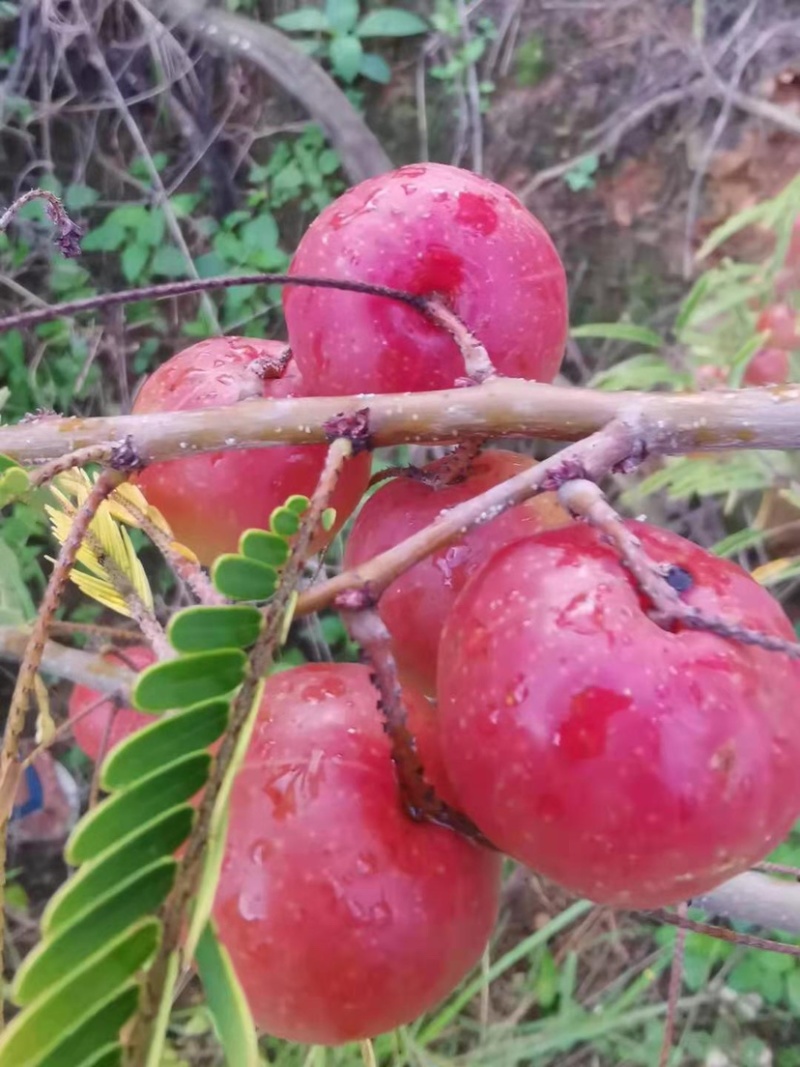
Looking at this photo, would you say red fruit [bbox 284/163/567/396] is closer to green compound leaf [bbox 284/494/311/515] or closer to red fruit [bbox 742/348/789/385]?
green compound leaf [bbox 284/494/311/515]

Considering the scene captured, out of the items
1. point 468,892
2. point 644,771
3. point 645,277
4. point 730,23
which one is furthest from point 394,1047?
point 730,23

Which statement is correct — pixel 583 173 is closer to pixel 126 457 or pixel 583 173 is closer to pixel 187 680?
pixel 126 457

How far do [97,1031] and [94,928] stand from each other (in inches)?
1.5

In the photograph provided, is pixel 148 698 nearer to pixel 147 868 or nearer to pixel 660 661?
pixel 147 868

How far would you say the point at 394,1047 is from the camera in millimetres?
1462

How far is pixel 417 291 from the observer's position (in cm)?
71

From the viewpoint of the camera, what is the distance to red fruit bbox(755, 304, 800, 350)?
167cm

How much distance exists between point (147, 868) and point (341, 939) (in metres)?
0.22

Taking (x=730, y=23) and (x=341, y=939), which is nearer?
(x=341, y=939)

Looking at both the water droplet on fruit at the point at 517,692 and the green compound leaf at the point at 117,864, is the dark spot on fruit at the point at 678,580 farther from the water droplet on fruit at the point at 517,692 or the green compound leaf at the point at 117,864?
the green compound leaf at the point at 117,864

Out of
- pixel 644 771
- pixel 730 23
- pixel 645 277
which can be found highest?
pixel 730 23

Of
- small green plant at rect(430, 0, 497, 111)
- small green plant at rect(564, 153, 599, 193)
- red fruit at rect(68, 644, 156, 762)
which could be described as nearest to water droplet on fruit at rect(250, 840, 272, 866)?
red fruit at rect(68, 644, 156, 762)

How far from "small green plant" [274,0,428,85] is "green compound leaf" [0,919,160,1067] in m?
2.39

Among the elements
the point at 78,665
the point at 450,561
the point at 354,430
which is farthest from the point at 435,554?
the point at 78,665
